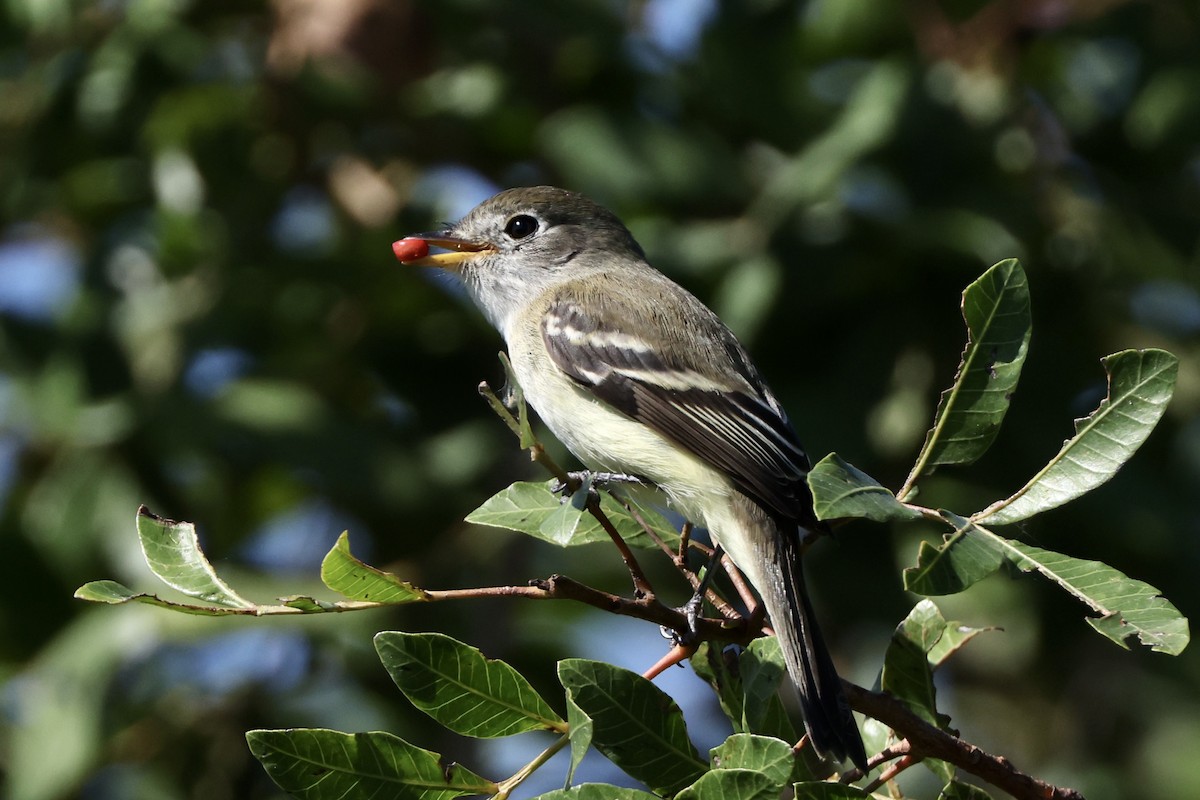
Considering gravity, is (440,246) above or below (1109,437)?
below

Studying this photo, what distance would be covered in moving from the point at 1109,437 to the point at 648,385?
64.5 inches

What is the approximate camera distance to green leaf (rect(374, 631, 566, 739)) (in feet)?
6.67

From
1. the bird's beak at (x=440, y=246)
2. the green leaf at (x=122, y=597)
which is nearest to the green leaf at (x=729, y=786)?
the green leaf at (x=122, y=597)

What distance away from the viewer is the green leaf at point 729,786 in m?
1.83

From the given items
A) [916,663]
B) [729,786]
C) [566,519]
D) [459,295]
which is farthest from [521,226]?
[729,786]

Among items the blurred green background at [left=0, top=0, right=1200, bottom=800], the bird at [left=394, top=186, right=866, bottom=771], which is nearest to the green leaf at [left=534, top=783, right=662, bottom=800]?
the bird at [left=394, top=186, right=866, bottom=771]

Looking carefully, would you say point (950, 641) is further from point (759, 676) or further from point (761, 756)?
point (761, 756)

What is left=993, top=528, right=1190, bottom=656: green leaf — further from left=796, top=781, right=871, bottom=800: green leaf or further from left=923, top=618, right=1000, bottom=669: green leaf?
left=923, top=618, right=1000, bottom=669: green leaf

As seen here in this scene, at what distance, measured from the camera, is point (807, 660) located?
259cm

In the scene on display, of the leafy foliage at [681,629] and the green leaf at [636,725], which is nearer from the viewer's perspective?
the leafy foliage at [681,629]

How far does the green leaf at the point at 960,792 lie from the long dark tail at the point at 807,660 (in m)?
0.14

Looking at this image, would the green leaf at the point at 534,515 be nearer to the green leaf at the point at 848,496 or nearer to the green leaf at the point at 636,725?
the green leaf at the point at 636,725

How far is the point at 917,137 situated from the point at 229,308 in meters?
2.18

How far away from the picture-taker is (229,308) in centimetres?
427
